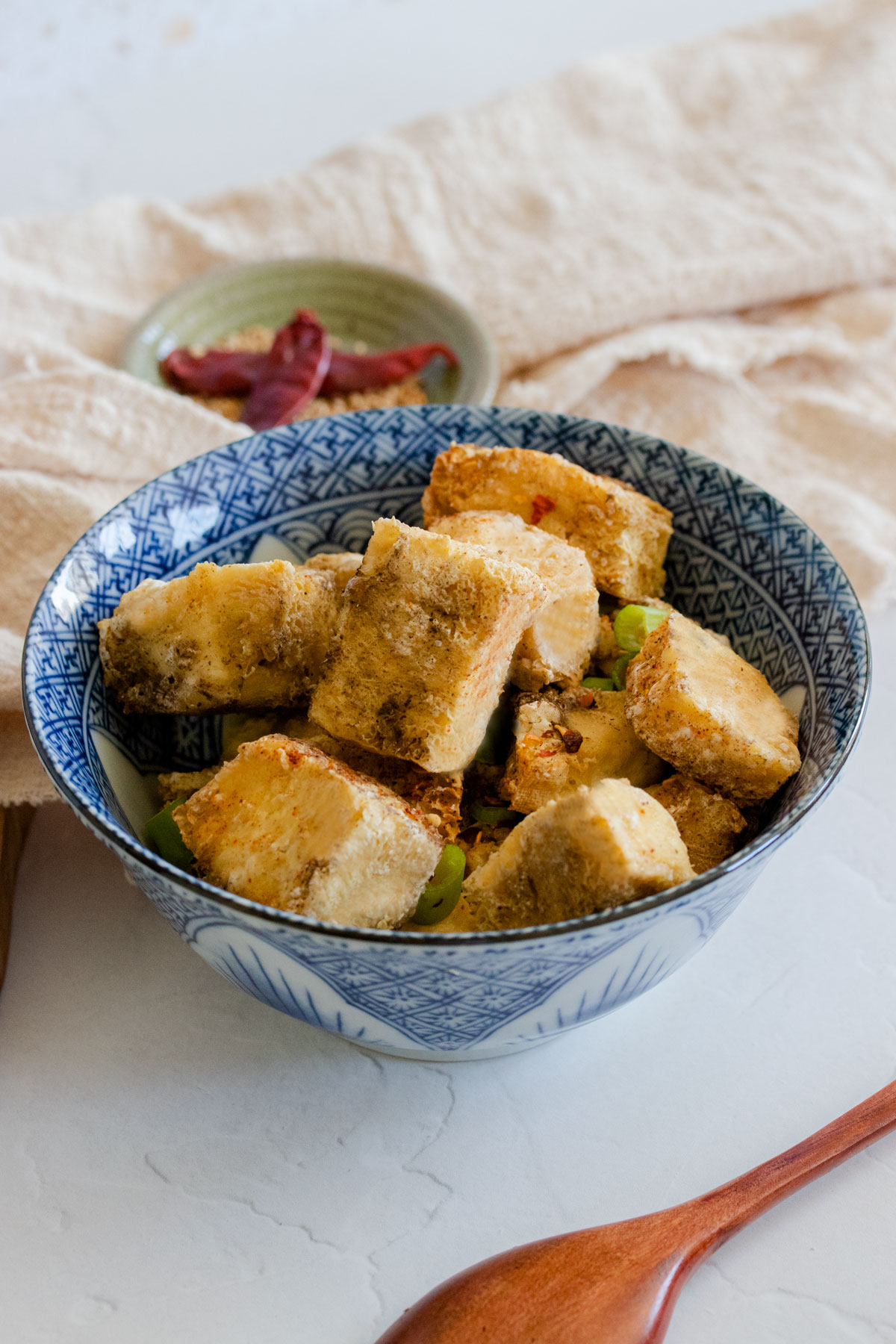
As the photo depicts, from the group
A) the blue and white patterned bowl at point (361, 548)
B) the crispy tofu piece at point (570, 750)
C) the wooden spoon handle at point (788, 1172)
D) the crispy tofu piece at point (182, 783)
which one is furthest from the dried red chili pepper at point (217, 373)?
the wooden spoon handle at point (788, 1172)

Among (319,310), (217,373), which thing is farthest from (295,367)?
(319,310)

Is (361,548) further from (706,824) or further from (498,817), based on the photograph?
(706,824)

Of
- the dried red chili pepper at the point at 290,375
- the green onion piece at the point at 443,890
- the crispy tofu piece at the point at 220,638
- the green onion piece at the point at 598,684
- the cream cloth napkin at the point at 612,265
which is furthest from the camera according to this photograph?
the dried red chili pepper at the point at 290,375

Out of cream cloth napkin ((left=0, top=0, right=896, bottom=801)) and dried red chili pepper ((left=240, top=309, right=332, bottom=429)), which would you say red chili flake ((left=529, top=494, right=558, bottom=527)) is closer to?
cream cloth napkin ((left=0, top=0, right=896, bottom=801))

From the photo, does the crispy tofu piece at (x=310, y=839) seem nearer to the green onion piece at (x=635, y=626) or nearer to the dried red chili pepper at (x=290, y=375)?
the green onion piece at (x=635, y=626)

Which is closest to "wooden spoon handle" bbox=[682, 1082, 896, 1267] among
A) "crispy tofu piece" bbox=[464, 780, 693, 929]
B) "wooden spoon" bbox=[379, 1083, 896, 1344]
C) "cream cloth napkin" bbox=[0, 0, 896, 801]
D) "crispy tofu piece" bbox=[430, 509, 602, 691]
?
"wooden spoon" bbox=[379, 1083, 896, 1344]
